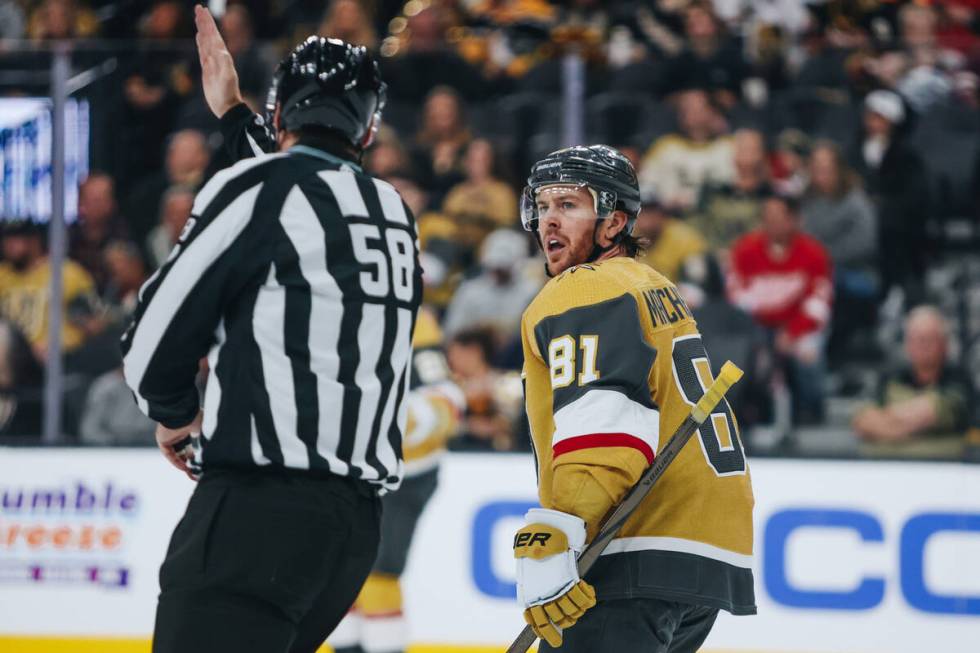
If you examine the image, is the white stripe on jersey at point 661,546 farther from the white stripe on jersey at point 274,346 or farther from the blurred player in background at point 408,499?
the blurred player in background at point 408,499

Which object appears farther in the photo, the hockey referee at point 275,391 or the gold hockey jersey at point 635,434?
the gold hockey jersey at point 635,434

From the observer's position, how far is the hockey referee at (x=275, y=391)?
2.13 meters

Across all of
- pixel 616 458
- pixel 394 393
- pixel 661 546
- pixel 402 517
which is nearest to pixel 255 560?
pixel 394 393

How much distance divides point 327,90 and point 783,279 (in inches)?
149

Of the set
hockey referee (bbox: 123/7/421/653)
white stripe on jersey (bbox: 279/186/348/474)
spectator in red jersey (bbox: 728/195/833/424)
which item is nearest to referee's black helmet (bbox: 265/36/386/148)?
hockey referee (bbox: 123/7/421/653)

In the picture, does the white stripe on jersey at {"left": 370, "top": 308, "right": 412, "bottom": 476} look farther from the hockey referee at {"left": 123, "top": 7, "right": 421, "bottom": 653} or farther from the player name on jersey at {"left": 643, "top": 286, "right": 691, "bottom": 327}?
the player name on jersey at {"left": 643, "top": 286, "right": 691, "bottom": 327}

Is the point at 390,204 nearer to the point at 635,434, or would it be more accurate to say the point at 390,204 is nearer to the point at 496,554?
the point at 635,434

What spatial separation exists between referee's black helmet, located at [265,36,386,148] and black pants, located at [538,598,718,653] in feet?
3.08

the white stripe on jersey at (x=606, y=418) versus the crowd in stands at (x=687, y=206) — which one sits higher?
the crowd in stands at (x=687, y=206)

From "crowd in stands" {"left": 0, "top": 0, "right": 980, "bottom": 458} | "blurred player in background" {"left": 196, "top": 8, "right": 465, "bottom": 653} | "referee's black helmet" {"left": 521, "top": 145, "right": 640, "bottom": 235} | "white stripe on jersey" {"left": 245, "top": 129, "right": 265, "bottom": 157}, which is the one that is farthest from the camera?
"crowd in stands" {"left": 0, "top": 0, "right": 980, "bottom": 458}

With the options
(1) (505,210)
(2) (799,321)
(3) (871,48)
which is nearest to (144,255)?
(1) (505,210)

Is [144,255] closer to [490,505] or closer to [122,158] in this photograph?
[122,158]

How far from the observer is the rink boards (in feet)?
16.0

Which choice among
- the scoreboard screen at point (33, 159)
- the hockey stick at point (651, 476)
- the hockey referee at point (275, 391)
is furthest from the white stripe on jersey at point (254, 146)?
the scoreboard screen at point (33, 159)
